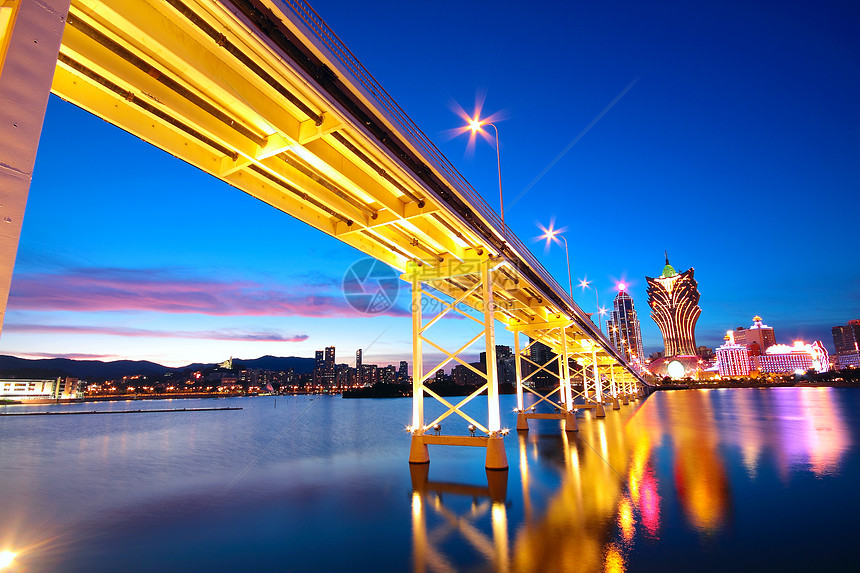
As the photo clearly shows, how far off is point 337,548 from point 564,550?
193 inches

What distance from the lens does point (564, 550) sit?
8930 mm

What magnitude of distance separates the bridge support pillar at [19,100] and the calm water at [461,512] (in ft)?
25.6

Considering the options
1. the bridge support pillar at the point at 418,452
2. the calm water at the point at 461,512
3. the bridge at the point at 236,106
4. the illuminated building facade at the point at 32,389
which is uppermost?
the bridge at the point at 236,106

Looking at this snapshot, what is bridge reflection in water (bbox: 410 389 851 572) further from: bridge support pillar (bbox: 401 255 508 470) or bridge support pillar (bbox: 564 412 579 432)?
bridge support pillar (bbox: 564 412 579 432)

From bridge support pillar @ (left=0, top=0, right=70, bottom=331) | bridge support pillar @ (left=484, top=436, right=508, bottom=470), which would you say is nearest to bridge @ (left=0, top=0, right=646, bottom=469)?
bridge support pillar @ (left=0, top=0, right=70, bottom=331)

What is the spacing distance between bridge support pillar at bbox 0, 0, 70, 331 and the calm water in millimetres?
7799

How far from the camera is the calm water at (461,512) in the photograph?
8844 mm

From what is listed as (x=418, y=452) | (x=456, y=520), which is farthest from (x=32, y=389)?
(x=456, y=520)

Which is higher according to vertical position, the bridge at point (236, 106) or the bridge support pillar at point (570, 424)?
the bridge at point (236, 106)

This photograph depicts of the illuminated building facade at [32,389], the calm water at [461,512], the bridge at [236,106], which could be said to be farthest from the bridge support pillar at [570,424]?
the illuminated building facade at [32,389]

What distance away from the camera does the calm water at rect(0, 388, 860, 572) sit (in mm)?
8844

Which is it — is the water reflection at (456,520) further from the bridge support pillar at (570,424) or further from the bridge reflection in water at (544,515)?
the bridge support pillar at (570,424)

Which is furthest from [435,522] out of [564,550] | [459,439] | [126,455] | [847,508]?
[126,455]

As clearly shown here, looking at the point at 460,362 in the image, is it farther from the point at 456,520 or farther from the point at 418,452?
the point at 456,520
